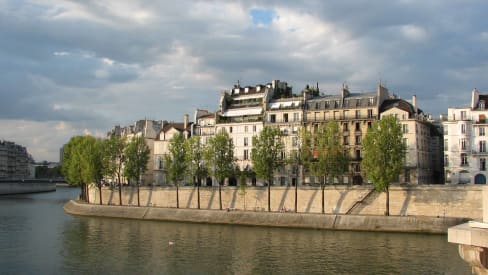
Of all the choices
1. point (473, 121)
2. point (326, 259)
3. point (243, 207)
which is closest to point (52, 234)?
point (243, 207)

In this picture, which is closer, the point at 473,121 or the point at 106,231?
the point at 106,231

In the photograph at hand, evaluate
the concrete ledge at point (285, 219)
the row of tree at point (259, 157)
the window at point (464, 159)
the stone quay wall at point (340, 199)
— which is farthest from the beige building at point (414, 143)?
the concrete ledge at point (285, 219)

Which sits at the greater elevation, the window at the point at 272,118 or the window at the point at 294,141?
the window at the point at 272,118

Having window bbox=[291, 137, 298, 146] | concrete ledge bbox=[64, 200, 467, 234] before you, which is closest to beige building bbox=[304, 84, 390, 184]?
window bbox=[291, 137, 298, 146]

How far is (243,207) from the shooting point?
7444 centimetres

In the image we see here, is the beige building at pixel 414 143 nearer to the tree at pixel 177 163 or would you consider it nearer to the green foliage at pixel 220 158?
the green foliage at pixel 220 158

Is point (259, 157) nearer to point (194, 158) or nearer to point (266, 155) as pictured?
point (266, 155)

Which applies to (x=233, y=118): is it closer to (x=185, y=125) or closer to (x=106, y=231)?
(x=185, y=125)

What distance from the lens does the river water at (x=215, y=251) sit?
125 ft

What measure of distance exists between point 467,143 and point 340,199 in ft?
66.9

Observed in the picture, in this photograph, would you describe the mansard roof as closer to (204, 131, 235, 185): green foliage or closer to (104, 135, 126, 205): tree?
(204, 131, 235, 185): green foliage

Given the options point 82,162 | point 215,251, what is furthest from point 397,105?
point 82,162

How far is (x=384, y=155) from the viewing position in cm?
6194

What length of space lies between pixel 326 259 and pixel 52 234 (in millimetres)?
32996
